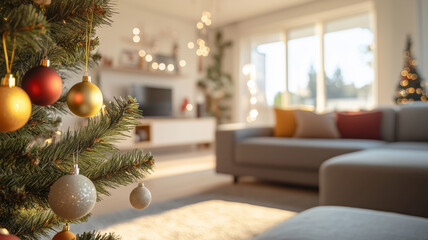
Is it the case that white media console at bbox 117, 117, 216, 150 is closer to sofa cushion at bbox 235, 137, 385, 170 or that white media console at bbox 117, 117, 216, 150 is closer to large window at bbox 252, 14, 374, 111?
large window at bbox 252, 14, 374, 111

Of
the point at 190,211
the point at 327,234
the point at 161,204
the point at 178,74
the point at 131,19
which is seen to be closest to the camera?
the point at 327,234

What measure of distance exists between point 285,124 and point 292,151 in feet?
2.63

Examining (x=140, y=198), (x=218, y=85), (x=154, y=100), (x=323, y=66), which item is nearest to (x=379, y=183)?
(x=140, y=198)

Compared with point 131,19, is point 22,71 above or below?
below

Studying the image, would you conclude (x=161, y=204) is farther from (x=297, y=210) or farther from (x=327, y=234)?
(x=327, y=234)

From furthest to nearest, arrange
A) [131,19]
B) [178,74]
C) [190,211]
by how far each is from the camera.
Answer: [178,74] < [131,19] < [190,211]

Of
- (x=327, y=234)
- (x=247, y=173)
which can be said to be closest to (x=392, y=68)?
(x=247, y=173)

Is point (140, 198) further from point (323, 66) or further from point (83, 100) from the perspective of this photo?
point (323, 66)

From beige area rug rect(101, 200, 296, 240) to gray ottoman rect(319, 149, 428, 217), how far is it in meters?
0.36

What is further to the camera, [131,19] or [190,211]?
[131,19]

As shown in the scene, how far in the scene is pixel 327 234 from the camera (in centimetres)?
77

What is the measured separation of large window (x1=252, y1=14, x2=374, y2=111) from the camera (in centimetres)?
556

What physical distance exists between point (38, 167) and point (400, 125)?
10.3 feet

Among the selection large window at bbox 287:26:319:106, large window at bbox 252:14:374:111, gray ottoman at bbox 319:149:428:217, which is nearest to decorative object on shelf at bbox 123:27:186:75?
large window at bbox 252:14:374:111
